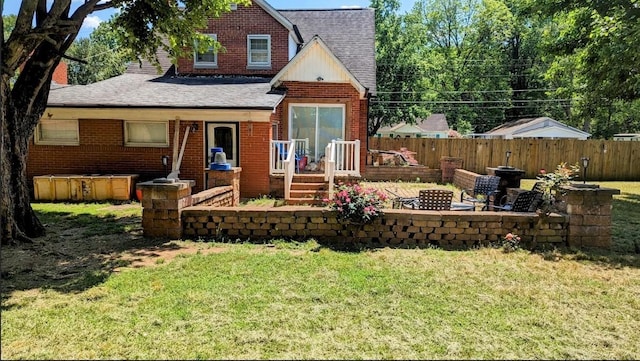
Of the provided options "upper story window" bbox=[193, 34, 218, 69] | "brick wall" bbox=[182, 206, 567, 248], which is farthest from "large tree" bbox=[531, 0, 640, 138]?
"upper story window" bbox=[193, 34, 218, 69]

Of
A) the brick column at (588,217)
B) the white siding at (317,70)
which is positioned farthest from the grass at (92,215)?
the brick column at (588,217)

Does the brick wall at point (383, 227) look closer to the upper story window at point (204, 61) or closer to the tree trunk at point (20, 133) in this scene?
the tree trunk at point (20, 133)

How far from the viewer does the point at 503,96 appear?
144 ft

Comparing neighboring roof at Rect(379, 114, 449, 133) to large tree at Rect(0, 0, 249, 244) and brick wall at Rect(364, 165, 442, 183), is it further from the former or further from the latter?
large tree at Rect(0, 0, 249, 244)

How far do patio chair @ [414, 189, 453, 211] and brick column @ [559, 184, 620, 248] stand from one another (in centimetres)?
204

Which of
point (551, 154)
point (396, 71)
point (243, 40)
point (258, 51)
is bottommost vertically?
point (551, 154)

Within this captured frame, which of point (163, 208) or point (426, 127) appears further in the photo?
point (426, 127)

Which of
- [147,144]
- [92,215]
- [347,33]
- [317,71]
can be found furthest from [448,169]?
[92,215]

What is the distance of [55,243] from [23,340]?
404 centimetres

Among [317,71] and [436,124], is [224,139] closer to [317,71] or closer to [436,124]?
[317,71]

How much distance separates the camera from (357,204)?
7.14 metres

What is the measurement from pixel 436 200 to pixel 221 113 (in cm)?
687

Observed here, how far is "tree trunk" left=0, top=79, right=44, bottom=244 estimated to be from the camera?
7133mm

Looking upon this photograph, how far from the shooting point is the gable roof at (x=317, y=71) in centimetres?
1404
